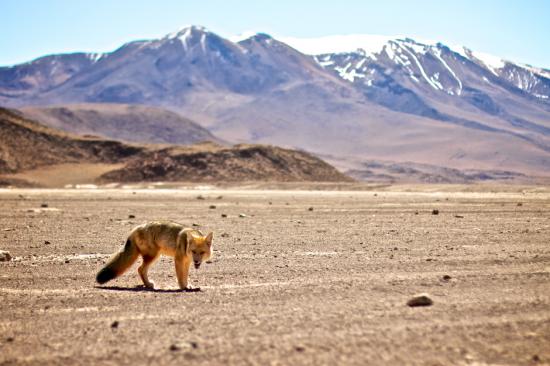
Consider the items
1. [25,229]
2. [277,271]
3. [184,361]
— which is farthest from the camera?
[25,229]

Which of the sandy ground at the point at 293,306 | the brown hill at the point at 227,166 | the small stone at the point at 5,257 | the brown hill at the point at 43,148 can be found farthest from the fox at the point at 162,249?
the brown hill at the point at 43,148

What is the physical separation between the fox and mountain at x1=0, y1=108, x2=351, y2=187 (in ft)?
231

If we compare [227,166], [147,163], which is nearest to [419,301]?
[227,166]

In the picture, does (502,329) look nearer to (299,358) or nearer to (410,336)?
(410,336)

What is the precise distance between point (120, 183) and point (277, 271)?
7172 cm

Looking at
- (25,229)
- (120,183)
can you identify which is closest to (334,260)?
(25,229)

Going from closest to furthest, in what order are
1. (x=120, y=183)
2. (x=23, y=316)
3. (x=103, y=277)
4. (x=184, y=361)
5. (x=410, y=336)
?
1. (x=184, y=361)
2. (x=410, y=336)
3. (x=23, y=316)
4. (x=103, y=277)
5. (x=120, y=183)

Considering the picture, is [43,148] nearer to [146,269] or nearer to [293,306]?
→ [146,269]

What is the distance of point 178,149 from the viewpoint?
93.2 m

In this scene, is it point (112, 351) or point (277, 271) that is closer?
point (112, 351)

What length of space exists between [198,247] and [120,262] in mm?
1174

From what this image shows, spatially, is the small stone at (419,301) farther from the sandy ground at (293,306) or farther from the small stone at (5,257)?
the small stone at (5,257)

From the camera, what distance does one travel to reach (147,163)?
87.8 m

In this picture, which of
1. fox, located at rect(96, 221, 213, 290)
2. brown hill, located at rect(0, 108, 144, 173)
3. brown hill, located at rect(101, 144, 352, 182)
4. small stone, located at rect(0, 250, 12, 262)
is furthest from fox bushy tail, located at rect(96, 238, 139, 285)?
brown hill, located at rect(0, 108, 144, 173)
